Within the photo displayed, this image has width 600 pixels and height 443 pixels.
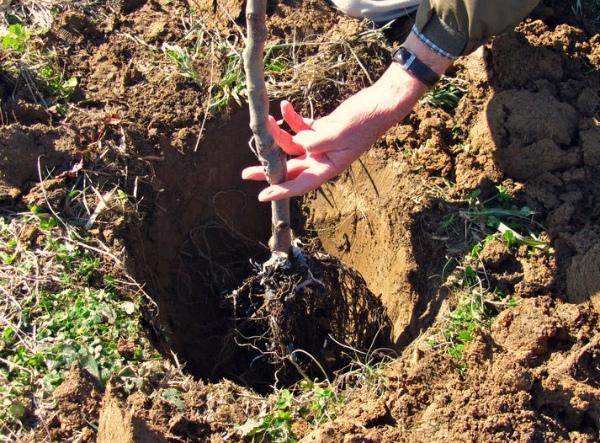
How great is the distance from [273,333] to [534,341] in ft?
3.14

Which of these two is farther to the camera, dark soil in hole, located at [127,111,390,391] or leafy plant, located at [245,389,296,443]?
dark soil in hole, located at [127,111,390,391]

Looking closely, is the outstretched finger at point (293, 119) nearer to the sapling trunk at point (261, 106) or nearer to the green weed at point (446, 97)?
the sapling trunk at point (261, 106)

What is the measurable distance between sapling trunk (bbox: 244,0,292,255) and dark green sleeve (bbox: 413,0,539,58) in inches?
22.4

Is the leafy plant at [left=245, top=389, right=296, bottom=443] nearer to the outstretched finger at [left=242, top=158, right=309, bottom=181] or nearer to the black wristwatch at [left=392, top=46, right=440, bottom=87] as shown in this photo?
the outstretched finger at [left=242, top=158, right=309, bottom=181]

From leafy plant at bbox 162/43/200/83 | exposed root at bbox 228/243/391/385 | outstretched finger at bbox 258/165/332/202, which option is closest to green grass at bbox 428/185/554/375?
exposed root at bbox 228/243/391/385

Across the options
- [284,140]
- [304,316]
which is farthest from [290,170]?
[304,316]

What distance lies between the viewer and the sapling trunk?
211cm

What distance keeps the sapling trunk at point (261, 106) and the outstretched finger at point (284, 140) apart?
0.04 metres

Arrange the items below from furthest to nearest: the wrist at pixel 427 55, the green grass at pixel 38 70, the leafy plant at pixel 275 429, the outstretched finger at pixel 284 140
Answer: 1. the green grass at pixel 38 70
2. the wrist at pixel 427 55
3. the outstretched finger at pixel 284 140
4. the leafy plant at pixel 275 429

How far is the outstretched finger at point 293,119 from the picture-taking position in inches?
97.1

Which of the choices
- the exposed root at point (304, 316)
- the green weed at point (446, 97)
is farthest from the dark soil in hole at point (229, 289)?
the green weed at point (446, 97)

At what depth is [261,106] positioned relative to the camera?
2.29m

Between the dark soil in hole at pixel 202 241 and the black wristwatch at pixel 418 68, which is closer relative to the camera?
the black wristwatch at pixel 418 68

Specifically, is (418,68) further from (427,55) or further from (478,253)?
(478,253)
